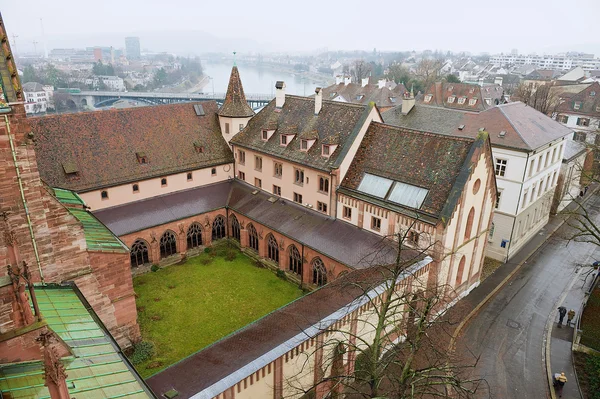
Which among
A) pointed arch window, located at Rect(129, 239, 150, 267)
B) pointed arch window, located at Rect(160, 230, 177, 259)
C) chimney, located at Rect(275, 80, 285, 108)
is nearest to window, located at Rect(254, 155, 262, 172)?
chimney, located at Rect(275, 80, 285, 108)

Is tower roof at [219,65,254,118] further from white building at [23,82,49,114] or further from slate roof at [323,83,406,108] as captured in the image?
white building at [23,82,49,114]

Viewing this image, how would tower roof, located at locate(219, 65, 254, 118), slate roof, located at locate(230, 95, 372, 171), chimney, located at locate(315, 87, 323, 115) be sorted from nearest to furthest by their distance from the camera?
slate roof, located at locate(230, 95, 372, 171), chimney, located at locate(315, 87, 323, 115), tower roof, located at locate(219, 65, 254, 118)

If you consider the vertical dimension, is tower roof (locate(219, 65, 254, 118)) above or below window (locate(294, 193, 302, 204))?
above

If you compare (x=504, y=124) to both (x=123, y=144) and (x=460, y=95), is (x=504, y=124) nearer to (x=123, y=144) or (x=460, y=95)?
(x=123, y=144)

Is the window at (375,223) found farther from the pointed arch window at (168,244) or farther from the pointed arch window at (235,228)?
the pointed arch window at (168,244)

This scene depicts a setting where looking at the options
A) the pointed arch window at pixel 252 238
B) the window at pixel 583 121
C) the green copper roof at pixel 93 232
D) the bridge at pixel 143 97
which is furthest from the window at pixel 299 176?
the bridge at pixel 143 97

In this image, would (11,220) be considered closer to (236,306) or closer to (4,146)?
(4,146)

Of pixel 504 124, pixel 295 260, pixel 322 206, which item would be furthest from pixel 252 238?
pixel 504 124
